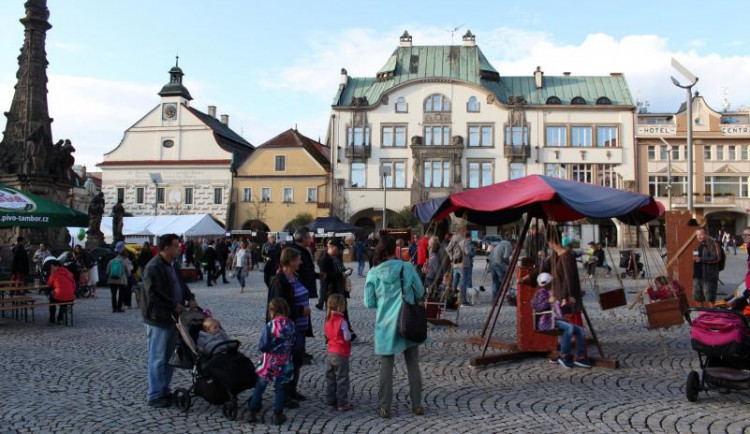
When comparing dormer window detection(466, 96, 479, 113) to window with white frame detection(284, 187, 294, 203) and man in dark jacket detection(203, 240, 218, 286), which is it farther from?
man in dark jacket detection(203, 240, 218, 286)

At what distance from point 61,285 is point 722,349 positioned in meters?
10.9

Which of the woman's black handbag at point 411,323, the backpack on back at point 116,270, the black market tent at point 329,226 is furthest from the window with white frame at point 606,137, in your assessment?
the woman's black handbag at point 411,323

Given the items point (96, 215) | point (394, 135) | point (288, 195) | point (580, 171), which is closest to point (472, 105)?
point (394, 135)

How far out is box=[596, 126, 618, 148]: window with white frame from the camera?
2023 inches

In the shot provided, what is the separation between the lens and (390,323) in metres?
6.15

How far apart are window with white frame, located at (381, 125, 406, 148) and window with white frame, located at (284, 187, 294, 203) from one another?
835 centimetres

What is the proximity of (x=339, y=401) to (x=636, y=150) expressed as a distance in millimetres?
50641

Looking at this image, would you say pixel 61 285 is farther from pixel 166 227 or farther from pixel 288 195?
pixel 288 195

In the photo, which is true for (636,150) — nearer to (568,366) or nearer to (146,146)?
(146,146)

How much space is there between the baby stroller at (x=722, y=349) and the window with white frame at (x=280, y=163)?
47.6 m

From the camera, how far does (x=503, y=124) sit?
2023 inches

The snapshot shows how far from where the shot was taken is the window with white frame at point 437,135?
2026 inches

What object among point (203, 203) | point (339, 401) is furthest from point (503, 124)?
point (339, 401)

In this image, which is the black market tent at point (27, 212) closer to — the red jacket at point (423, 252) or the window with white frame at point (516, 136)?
the red jacket at point (423, 252)
